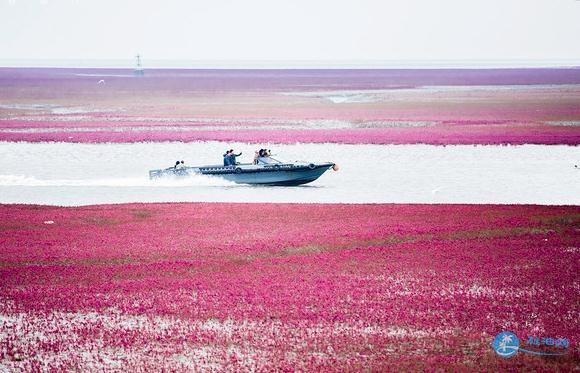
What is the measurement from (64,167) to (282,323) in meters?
36.1

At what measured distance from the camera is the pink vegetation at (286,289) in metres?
18.0

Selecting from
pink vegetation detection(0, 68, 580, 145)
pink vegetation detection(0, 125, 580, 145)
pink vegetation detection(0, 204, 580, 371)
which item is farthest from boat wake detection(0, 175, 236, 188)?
pink vegetation detection(0, 68, 580, 145)

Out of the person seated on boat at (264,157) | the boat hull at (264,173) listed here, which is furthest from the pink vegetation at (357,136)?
the boat hull at (264,173)

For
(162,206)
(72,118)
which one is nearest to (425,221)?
(162,206)

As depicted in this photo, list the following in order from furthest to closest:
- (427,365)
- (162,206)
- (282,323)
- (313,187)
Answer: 1. (313,187)
2. (162,206)
3. (282,323)
4. (427,365)

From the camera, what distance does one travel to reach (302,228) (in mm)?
31812

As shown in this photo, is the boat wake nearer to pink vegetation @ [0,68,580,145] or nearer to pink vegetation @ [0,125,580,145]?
pink vegetation @ [0,125,580,145]

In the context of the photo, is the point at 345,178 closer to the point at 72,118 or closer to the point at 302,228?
the point at 302,228

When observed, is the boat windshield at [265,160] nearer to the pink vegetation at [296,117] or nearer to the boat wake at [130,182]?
the boat wake at [130,182]

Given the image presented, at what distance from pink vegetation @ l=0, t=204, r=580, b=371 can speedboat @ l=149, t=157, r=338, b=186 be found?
31.2ft

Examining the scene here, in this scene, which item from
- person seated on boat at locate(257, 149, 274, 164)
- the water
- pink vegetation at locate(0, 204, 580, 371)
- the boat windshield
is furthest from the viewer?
person seated on boat at locate(257, 149, 274, 164)

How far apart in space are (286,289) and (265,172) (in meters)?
22.2

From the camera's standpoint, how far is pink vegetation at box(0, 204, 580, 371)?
1797cm

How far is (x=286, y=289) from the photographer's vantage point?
22.7m
